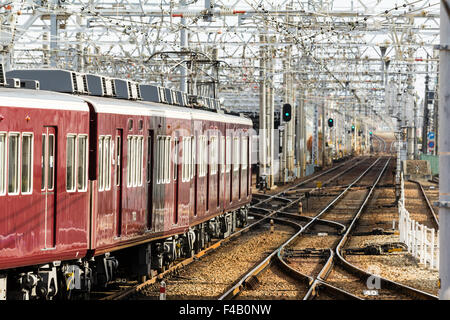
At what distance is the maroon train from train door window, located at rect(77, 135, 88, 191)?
0.04 ft

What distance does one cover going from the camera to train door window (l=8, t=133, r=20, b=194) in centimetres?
1047

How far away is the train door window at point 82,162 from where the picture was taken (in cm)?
1205

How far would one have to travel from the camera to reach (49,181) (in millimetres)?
11305

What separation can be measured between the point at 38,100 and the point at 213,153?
9.05 m

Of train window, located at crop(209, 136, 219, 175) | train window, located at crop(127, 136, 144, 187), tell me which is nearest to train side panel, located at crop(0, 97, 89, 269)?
train window, located at crop(127, 136, 144, 187)

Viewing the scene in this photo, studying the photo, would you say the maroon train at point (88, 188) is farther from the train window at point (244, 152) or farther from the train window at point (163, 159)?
the train window at point (244, 152)

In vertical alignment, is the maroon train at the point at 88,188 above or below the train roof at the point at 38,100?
below

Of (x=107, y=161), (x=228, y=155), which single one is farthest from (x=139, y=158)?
(x=228, y=155)

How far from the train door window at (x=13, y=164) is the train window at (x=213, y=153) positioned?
8.95m

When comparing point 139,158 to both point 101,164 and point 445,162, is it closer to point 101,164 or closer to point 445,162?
point 101,164

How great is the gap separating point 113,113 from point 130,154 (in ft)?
3.37

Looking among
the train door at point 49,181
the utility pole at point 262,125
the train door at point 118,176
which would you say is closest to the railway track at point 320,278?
the train door at point 118,176

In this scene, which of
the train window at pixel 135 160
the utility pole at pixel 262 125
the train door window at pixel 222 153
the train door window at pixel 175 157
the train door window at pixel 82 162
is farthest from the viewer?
the utility pole at pixel 262 125

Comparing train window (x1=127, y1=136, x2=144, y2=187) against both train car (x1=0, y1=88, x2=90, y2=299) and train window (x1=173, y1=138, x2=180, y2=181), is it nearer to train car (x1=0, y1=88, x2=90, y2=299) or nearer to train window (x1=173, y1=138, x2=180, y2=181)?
train car (x1=0, y1=88, x2=90, y2=299)
